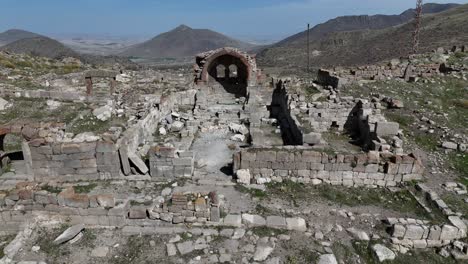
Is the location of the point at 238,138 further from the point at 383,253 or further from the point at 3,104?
the point at 3,104

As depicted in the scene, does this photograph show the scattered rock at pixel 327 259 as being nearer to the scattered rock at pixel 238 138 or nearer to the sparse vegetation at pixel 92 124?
the scattered rock at pixel 238 138

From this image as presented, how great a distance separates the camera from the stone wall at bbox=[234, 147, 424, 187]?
8906 millimetres

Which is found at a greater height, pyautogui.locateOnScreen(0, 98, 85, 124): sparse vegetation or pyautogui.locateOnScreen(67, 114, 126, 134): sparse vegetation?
pyautogui.locateOnScreen(0, 98, 85, 124): sparse vegetation

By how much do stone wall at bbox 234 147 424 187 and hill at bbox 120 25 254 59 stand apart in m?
145

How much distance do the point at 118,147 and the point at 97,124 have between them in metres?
5.35

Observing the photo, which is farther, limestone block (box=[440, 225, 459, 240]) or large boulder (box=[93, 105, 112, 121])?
large boulder (box=[93, 105, 112, 121])

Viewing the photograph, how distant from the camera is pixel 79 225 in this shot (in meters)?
7.23

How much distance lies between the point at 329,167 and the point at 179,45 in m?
173

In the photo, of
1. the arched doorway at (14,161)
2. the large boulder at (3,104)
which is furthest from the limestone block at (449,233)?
the large boulder at (3,104)

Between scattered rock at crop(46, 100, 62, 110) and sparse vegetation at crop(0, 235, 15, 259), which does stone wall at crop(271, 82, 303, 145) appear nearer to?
sparse vegetation at crop(0, 235, 15, 259)

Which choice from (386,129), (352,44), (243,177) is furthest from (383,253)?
(352,44)

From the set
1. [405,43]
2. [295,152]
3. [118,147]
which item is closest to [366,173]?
[295,152]

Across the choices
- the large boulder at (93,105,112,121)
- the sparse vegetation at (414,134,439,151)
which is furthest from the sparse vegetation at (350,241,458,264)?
the large boulder at (93,105,112,121)

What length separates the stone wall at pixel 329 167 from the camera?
8.91m
